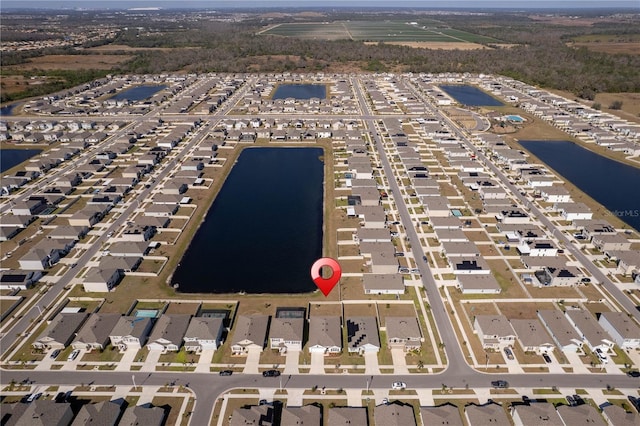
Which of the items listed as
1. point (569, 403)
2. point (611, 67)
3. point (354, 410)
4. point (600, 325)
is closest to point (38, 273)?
point (354, 410)

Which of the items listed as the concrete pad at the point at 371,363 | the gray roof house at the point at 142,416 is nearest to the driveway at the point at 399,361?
the concrete pad at the point at 371,363

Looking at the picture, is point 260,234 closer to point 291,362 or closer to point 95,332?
point 291,362

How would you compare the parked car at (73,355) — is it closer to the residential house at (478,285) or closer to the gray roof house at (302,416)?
the gray roof house at (302,416)

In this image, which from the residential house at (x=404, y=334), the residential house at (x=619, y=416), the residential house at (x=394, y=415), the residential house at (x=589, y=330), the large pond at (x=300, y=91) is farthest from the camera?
the large pond at (x=300, y=91)

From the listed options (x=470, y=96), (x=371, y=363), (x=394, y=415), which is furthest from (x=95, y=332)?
(x=470, y=96)

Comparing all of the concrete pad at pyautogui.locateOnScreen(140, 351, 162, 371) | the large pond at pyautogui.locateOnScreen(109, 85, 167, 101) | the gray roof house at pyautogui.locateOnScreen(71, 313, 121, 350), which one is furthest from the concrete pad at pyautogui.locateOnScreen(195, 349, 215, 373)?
the large pond at pyautogui.locateOnScreen(109, 85, 167, 101)

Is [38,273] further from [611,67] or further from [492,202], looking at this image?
[611,67]
